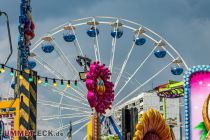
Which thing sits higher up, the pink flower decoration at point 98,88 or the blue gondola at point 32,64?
the blue gondola at point 32,64

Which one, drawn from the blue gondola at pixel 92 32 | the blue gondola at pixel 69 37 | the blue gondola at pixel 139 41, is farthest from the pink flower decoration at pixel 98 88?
the blue gondola at pixel 139 41

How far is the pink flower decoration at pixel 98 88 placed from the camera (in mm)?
19234

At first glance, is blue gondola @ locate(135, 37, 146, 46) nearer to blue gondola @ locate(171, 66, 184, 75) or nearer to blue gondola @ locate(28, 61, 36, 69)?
blue gondola @ locate(171, 66, 184, 75)

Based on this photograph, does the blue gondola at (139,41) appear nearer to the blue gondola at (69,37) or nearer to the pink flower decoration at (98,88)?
the blue gondola at (69,37)

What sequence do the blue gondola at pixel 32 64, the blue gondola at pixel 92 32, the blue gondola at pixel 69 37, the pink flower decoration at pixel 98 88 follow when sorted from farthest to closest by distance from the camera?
the blue gondola at pixel 32 64
the blue gondola at pixel 92 32
the blue gondola at pixel 69 37
the pink flower decoration at pixel 98 88

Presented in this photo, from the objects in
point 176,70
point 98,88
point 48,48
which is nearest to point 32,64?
point 48,48

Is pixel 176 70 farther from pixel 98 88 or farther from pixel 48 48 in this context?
pixel 98 88

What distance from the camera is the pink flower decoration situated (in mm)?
19234

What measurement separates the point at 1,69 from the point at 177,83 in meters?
30.3

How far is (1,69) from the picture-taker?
15945 millimetres

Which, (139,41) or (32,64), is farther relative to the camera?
(32,64)

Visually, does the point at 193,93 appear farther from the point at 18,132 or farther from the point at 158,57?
the point at 158,57

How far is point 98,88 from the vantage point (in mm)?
19594

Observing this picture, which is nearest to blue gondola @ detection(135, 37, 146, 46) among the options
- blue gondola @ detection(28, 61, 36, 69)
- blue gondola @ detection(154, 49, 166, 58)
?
blue gondola @ detection(154, 49, 166, 58)
